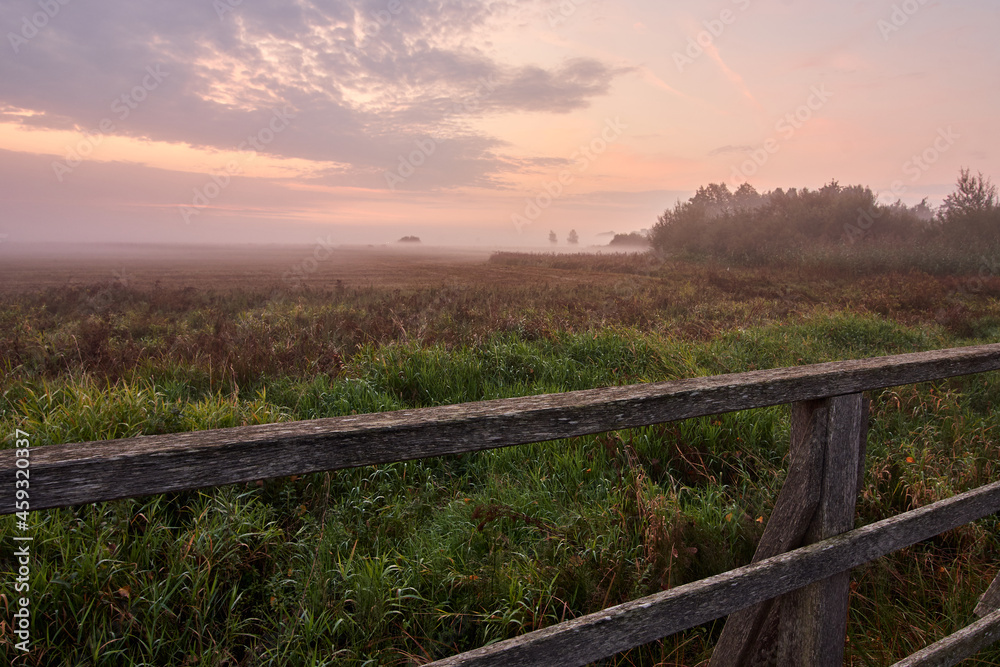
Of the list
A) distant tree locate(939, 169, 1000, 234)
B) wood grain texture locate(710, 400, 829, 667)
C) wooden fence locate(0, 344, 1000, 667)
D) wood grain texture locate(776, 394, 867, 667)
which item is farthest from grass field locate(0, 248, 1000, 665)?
distant tree locate(939, 169, 1000, 234)

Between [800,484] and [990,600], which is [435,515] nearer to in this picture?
[800,484]

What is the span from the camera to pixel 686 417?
1.53m

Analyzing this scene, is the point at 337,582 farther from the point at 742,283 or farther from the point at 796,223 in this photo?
the point at 796,223

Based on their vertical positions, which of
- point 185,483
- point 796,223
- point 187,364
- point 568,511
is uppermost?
point 796,223

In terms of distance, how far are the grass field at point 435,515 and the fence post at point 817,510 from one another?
28.6 inches

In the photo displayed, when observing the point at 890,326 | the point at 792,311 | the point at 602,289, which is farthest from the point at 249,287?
the point at 890,326

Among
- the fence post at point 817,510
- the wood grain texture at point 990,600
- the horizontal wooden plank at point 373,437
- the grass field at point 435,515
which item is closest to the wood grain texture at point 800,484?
the fence post at point 817,510

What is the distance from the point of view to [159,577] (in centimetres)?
282

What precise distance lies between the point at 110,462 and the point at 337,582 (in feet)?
7.05

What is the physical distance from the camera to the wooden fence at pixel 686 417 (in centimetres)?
101

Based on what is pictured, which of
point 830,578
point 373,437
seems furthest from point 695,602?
point 373,437

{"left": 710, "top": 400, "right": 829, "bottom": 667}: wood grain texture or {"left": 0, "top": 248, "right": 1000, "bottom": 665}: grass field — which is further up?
{"left": 710, "top": 400, "right": 829, "bottom": 667}: wood grain texture

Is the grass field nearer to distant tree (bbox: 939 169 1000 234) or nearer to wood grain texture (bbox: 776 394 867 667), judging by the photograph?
wood grain texture (bbox: 776 394 867 667)

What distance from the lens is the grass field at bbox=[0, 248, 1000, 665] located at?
256 cm
